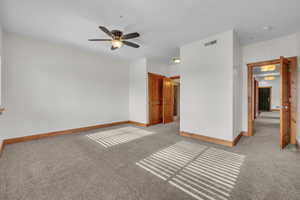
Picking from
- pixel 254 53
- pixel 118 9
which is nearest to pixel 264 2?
pixel 254 53

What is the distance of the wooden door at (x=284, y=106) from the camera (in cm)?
285

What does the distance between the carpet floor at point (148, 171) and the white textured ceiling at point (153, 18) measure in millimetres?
2802

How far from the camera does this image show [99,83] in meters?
4.97

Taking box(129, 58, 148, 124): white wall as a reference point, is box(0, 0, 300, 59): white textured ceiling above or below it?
above

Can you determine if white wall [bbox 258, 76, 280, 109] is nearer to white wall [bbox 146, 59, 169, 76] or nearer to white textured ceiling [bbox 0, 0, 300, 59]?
white textured ceiling [bbox 0, 0, 300, 59]

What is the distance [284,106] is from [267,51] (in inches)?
68.6

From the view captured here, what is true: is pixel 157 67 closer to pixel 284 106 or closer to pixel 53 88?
pixel 53 88

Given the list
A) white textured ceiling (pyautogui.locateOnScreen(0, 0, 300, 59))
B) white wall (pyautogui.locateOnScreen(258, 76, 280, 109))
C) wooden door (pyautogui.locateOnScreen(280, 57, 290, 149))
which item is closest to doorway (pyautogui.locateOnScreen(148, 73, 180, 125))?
white textured ceiling (pyautogui.locateOnScreen(0, 0, 300, 59))

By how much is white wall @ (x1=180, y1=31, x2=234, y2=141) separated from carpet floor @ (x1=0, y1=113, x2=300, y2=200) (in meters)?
0.60

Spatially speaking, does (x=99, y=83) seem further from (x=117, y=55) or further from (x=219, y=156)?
(x=219, y=156)

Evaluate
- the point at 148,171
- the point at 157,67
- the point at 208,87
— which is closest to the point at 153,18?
the point at 208,87

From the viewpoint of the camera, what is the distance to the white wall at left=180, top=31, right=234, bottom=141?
3121 mm

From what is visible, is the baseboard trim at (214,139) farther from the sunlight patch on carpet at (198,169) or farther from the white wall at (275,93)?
the white wall at (275,93)

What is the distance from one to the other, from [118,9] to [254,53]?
4069mm
